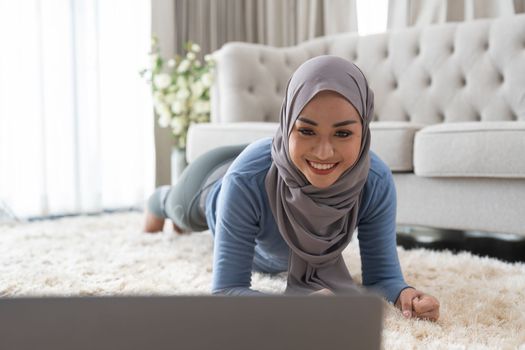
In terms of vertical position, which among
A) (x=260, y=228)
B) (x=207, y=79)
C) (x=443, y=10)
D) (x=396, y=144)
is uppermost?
(x=443, y=10)

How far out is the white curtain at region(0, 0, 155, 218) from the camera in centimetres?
285

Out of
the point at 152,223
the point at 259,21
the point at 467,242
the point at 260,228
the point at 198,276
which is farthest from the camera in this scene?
the point at 259,21

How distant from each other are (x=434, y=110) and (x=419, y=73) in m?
0.21

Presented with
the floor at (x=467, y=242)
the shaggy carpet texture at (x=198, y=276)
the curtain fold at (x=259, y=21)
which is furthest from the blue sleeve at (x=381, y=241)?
the curtain fold at (x=259, y=21)

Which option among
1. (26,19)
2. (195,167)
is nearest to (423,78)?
(195,167)

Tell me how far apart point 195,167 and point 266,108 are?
1128mm

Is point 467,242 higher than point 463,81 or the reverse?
the reverse

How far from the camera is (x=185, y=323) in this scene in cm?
32

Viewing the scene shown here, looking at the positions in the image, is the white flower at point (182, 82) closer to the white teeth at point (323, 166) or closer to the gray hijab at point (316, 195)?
the gray hijab at point (316, 195)

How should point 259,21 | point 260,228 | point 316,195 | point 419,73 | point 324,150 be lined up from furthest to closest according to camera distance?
point 259,21, point 419,73, point 260,228, point 316,195, point 324,150

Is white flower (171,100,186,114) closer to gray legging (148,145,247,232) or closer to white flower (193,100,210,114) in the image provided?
white flower (193,100,210,114)

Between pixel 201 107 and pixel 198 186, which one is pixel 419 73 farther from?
pixel 198 186

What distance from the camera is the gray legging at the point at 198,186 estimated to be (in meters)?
1.74

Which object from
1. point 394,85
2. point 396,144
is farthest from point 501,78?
point 396,144
